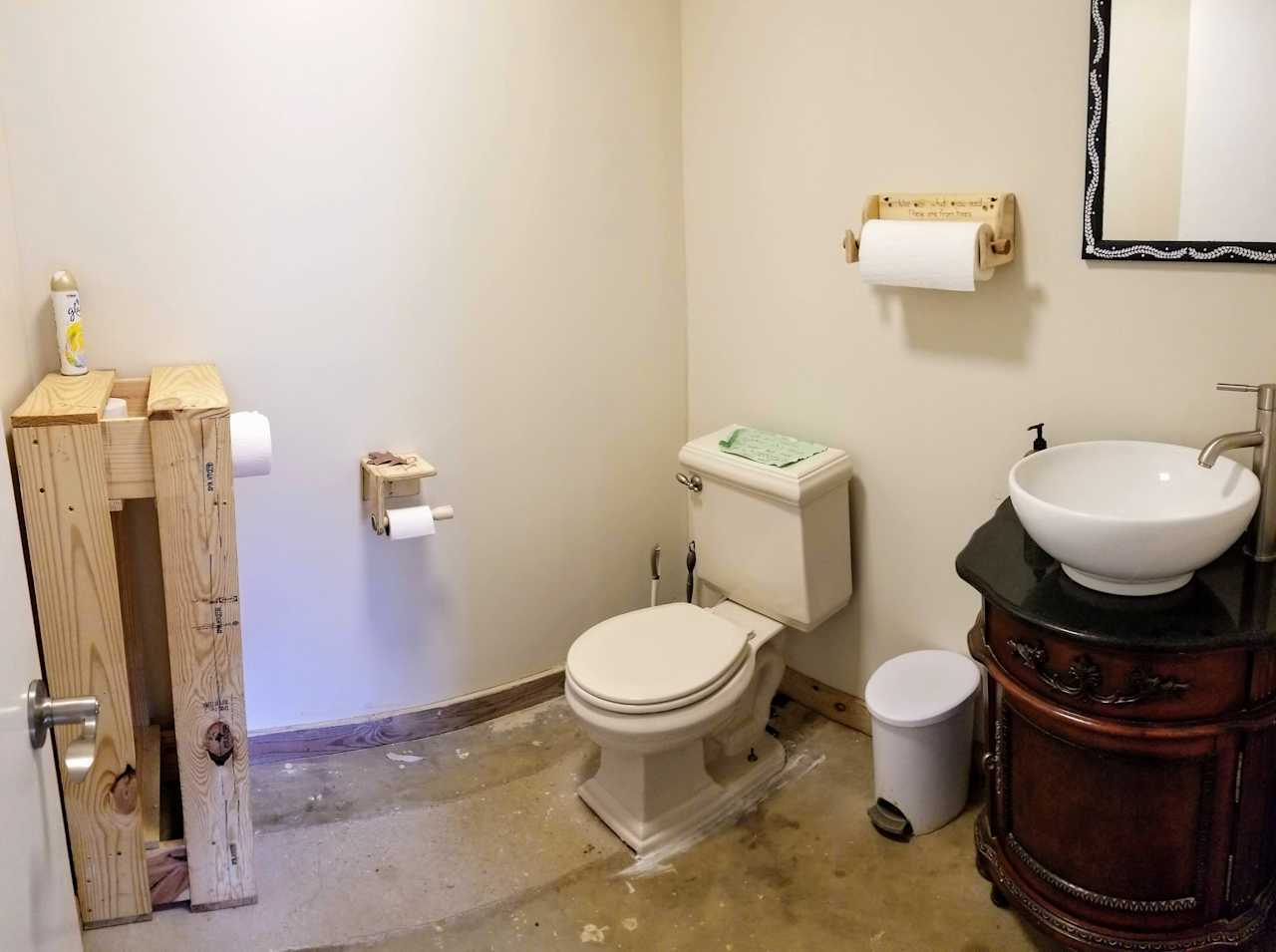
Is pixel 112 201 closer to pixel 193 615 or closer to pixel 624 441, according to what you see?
pixel 193 615

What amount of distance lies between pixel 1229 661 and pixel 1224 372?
22.8 inches

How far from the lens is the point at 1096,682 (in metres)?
1.74

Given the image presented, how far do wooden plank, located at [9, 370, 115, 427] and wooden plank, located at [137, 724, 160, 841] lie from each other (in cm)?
79

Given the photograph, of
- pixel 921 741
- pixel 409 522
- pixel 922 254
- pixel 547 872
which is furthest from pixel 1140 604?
pixel 409 522

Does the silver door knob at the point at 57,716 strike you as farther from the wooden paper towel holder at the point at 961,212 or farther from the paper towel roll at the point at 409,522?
the wooden paper towel holder at the point at 961,212

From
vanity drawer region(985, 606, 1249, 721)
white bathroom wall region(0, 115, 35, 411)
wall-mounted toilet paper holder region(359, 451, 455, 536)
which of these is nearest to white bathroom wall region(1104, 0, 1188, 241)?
vanity drawer region(985, 606, 1249, 721)

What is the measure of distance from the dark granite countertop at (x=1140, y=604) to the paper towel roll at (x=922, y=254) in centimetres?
57

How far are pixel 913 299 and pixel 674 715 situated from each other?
1.06 m

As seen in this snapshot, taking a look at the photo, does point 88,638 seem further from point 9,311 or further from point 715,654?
point 715,654

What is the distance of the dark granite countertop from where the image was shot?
166 centimetres

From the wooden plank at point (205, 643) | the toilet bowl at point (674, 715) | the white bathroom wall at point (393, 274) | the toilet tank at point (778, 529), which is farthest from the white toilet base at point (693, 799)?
the wooden plank at point (205, 643)

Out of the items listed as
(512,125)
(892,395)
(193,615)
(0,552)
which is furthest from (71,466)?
(892,395)

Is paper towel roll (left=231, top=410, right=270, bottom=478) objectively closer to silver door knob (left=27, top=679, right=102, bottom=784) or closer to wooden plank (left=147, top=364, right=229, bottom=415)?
wooden plank (left=147, top=364, right=229, bottom=415)

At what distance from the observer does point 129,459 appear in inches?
78.5
